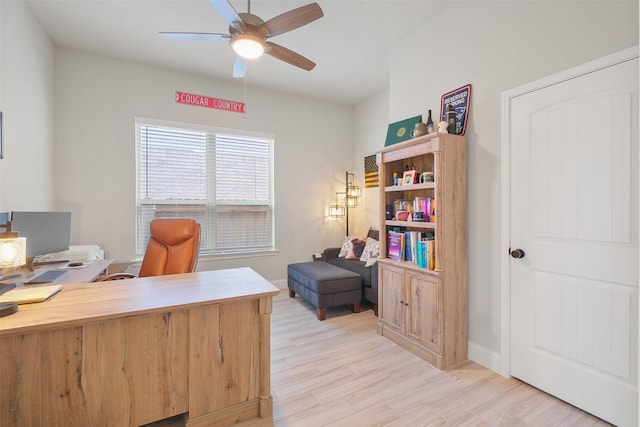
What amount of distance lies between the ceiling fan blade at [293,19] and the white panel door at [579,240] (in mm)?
1544

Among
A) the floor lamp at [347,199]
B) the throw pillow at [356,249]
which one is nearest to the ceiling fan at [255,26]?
the throw pillow at [356,249]

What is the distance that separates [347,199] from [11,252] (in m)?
3.92

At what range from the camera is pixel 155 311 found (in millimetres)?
1390

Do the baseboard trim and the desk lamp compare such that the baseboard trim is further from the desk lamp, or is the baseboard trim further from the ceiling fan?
the desk lamp

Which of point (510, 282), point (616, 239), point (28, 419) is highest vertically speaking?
point (616, 239)

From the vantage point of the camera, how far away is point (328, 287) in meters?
3.18

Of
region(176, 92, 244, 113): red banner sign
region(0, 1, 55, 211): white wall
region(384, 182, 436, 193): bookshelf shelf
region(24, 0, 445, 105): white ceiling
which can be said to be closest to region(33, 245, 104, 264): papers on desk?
region(0, 1, 55, 211): white wall

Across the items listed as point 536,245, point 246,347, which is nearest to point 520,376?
point 536,245

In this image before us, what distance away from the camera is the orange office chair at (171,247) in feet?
8.02

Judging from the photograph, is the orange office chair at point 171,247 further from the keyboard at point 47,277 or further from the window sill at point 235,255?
the window sill at point 235,255

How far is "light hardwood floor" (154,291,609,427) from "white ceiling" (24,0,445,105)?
304 centimetres

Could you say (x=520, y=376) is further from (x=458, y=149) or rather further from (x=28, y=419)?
(x=28, y=419)

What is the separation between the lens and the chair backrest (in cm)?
245

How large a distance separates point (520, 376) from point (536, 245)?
948 millimetres
